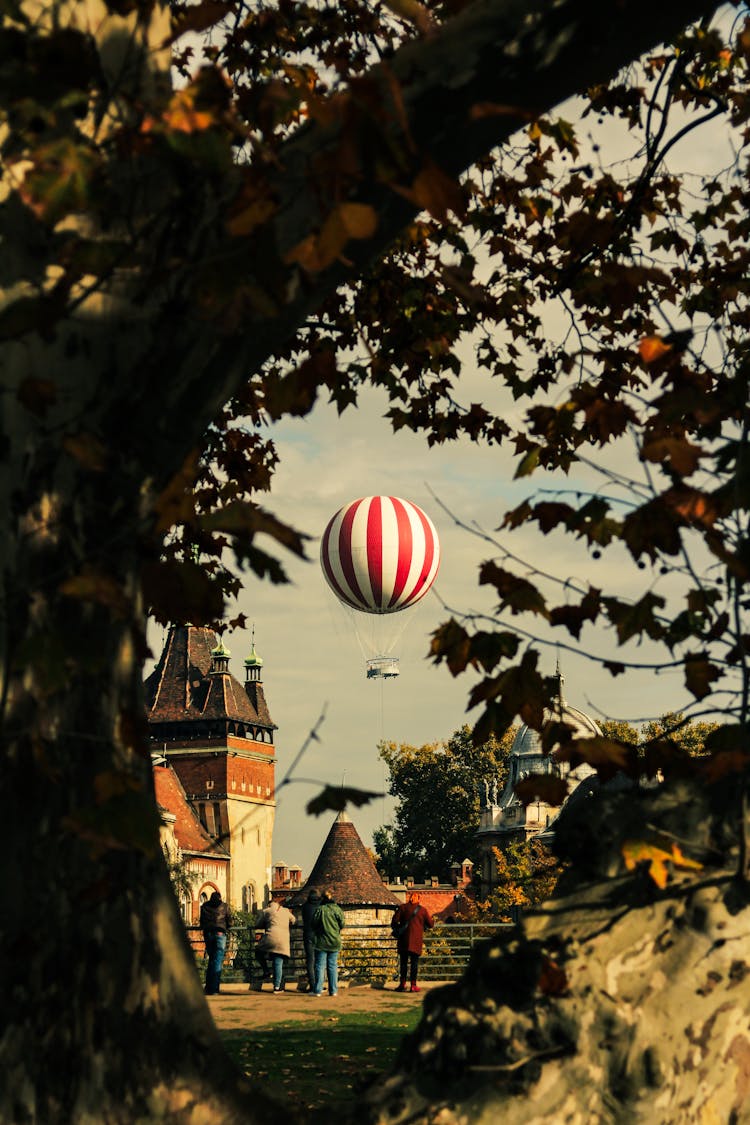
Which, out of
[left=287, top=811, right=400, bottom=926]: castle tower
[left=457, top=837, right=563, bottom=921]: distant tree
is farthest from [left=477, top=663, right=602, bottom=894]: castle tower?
[left=287, top=811, right=400, bottom=926]: castle tower

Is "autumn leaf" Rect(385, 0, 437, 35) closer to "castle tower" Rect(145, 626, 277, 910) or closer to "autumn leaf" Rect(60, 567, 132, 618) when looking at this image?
"autumn leaf" Rect(60, 567, 132, 618)

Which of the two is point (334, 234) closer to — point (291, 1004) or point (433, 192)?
point (433, 192)

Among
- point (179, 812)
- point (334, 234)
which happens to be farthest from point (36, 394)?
point (179, 812)

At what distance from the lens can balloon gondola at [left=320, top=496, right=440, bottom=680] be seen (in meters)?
32.6

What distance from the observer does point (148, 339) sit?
357cm

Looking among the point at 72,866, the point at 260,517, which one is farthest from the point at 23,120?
the point at 72,866

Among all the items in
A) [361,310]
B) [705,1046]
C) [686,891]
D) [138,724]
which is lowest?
[705,1046]

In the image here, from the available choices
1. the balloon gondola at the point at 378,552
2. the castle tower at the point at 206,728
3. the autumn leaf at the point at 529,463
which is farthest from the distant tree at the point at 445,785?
the autumn leaf at the point at 529,463

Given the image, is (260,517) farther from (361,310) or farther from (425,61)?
(361,310)

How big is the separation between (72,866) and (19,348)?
1385 mm

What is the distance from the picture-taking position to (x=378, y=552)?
107ft

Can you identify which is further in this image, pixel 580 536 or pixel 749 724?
pixel 580 536

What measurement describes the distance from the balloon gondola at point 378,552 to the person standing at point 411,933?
14.6 m

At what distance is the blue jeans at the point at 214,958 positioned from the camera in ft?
61.0
